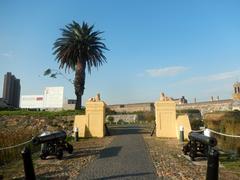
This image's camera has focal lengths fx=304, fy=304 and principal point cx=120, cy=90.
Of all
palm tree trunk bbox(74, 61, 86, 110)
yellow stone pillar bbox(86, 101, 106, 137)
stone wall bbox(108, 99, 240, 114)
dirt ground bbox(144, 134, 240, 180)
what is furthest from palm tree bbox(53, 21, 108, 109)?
stone wall bbox(108, 99, 240, 114)

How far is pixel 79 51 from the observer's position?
3247 cm

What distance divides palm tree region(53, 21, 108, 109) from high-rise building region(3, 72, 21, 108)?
45.3 m

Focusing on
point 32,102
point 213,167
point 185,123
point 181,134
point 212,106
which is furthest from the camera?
point 212,106

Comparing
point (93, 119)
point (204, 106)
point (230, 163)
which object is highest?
point (204, 106)

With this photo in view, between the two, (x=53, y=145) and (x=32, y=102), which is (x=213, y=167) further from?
(x=32, y=102)

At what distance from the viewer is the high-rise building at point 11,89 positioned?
74.7 m

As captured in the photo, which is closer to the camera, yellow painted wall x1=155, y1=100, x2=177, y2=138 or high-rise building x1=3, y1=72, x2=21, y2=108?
yellow painted wall x1=155, y1=100, x2=177, y2=138

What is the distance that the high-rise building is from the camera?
7469 centimetres

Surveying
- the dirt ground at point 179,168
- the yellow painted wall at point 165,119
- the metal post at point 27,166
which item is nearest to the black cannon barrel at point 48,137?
the dirt ground at point 179,168

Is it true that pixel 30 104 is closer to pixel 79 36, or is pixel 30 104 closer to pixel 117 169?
pixel 79 36

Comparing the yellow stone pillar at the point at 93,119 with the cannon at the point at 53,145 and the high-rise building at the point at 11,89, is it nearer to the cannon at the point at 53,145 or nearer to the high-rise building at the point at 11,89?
the cannon at the point at 53,145

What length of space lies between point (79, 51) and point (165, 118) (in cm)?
1545

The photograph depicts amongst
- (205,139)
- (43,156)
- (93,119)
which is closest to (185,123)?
(93,119)

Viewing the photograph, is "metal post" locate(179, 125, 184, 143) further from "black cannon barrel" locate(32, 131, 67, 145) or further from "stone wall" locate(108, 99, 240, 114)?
"stone wall" locate(108, 99, 240, 114)
